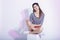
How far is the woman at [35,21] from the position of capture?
817 mm

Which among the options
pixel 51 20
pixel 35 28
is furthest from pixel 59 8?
pixel 35 28

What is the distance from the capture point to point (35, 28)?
2.69 ft

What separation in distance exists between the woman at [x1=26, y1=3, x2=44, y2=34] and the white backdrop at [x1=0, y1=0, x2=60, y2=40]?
1.3 inches

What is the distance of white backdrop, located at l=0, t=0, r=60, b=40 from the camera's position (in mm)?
816

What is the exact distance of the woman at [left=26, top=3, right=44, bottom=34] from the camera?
0.82 meters

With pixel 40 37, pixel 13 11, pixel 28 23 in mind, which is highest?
pixel 13 11

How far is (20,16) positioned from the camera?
0.82m

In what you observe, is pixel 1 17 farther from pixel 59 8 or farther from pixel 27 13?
pixel 59 8

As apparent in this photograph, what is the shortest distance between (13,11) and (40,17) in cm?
23

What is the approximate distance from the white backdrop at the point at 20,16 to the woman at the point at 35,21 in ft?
0.11

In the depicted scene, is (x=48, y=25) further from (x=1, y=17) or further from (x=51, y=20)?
(x=1, y=17)

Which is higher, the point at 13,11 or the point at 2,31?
the point at 13,11

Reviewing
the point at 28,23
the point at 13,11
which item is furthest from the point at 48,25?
the point at 13,11

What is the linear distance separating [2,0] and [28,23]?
0.96 feet
